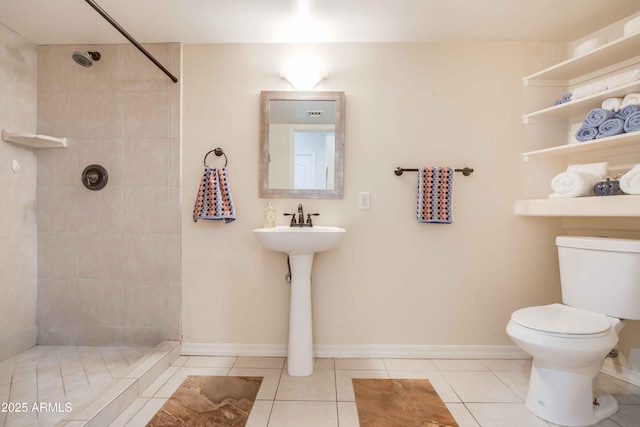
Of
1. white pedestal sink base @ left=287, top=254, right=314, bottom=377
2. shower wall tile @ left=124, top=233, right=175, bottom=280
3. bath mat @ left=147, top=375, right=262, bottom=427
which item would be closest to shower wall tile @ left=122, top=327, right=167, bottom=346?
shower wall tile @ left=124, top=233, right=175, bottom=280

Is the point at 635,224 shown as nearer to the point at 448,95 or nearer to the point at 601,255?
the point at 601,255

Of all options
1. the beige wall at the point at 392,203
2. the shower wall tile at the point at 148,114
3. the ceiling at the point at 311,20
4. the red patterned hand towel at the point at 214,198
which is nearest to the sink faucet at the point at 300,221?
the beige wall at the point at 392,203

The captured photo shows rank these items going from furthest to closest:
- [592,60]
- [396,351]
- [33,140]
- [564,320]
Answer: [396,351]
[33,140]
[592,60]
[564,320]

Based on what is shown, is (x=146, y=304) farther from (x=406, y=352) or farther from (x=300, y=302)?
(x=406, y=352)

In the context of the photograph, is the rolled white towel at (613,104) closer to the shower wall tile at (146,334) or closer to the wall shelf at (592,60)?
the wall shelf at (592,60)

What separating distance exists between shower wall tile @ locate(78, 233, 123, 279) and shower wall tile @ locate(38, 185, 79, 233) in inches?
5.1

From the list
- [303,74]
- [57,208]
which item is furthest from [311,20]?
[57,208]

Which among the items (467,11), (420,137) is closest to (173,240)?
(420,137)

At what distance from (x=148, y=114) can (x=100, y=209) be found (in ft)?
2.38

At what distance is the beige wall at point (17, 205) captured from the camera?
198cm

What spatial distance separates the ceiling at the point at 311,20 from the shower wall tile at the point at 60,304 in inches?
65.0

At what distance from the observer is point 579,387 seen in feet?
4.81

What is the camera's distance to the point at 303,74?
205 centimetres

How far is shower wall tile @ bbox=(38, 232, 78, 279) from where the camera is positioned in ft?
7.14
